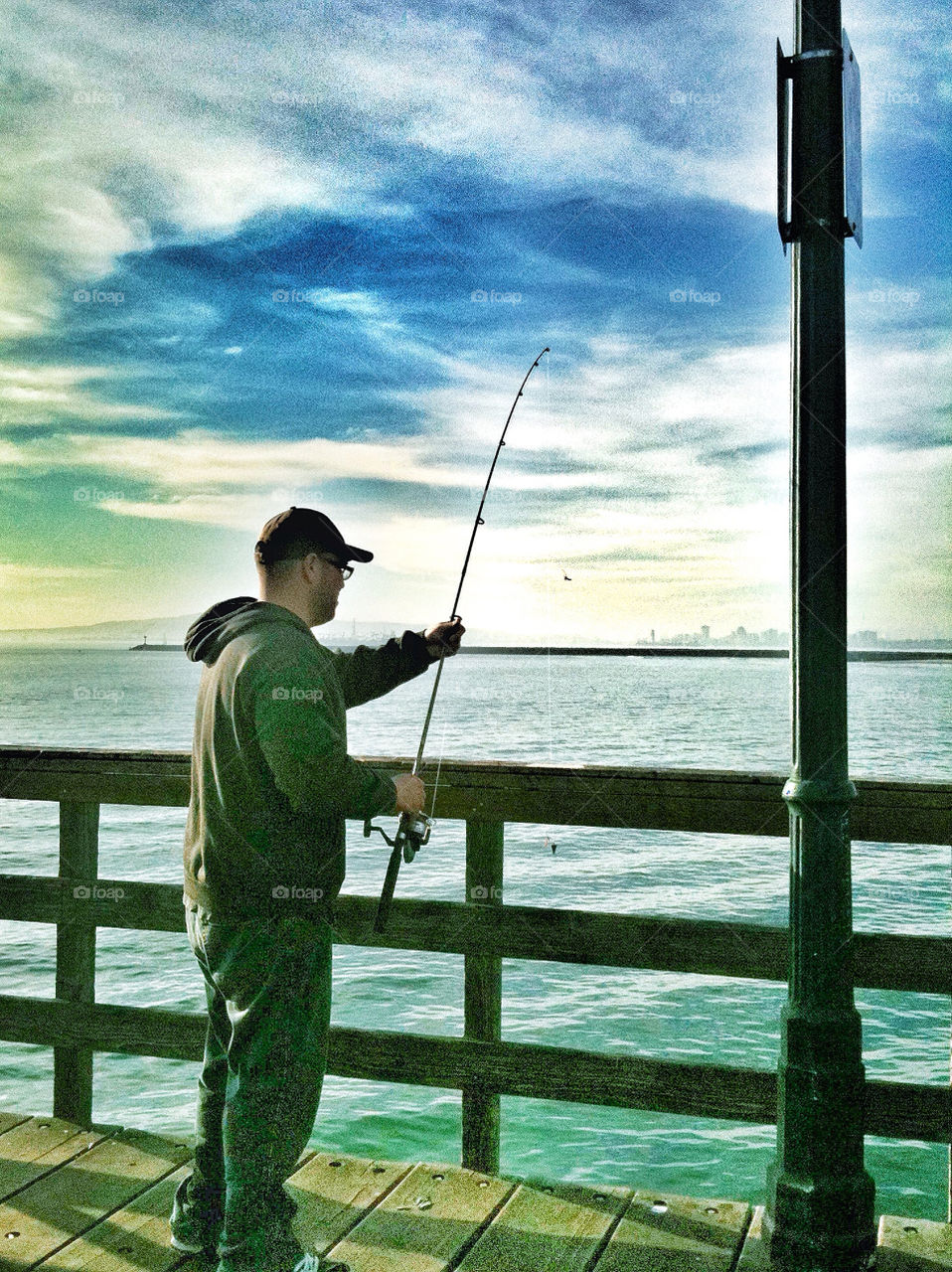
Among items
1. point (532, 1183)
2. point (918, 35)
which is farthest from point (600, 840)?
point (918, 35)

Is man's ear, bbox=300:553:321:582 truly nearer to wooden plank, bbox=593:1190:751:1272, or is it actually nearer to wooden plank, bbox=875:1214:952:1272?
wooden plank, bbox=593:1190:751:1272

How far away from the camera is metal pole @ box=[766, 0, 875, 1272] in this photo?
2.37 metres

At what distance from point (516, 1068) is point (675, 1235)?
497mm

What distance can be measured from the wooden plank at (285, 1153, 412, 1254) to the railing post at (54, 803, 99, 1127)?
68 cm

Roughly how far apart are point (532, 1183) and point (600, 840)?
18.7 meters

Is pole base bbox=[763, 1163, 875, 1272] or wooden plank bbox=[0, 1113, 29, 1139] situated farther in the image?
wooden plank bbox=[0, 1113, 29, 1139]

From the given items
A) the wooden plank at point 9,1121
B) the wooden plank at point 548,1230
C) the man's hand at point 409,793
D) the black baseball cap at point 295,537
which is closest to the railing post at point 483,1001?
the wooden plank at point 548,1230

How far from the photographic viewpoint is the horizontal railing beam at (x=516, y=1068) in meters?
2.59

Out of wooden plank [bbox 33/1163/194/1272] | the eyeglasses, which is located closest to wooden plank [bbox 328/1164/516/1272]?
wooden plank [bbox 33/1163/194/1272]

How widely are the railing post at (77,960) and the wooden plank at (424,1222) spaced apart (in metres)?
0.94

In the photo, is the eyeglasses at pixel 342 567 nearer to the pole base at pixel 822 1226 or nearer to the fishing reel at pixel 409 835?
the fishing reel at pixel 409 835

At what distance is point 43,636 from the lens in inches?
4867

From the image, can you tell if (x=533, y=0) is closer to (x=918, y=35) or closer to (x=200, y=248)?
(x=918, y=35)

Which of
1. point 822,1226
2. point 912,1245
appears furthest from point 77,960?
point 912,1245
